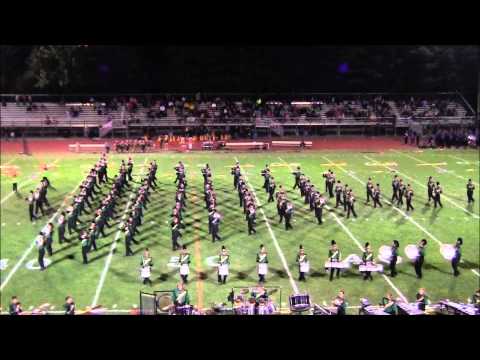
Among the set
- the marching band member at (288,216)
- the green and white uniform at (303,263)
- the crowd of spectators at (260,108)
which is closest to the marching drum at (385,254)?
the green and white uniform at (303,263)

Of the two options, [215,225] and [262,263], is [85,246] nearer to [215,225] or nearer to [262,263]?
[215,225]

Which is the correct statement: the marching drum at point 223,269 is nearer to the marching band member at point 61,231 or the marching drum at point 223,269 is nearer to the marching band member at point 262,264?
the marching band member at point 262,264

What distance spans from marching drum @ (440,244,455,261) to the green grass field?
0.64 ft

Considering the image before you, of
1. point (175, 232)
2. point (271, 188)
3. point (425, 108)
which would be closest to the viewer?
point (175, 232)

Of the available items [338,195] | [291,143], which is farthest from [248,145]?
[338,195]

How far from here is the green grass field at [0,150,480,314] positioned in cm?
1162

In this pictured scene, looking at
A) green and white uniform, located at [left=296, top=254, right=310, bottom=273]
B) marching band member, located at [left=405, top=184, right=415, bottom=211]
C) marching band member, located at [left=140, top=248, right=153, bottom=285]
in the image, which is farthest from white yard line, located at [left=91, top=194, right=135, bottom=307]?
marching band member, located at [left=405, top=184, right=415, bottom=211]

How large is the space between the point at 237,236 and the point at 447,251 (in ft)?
15.8

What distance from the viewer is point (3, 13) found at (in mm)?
5477

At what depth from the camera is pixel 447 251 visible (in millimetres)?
13594

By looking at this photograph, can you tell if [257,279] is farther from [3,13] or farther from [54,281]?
[3,13]

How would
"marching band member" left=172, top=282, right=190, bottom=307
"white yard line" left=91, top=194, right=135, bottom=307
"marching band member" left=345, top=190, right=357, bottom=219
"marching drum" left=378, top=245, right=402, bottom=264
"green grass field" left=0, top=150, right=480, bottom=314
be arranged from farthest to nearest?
"marching band member" left=345, top=190, right=357, bottom=219 < "marching drum" left=378, top=245, right=402, bottom=264 < "green grass field" left=0, top=150, right=480, bottom=314 < "white yard line" left=91, top=194, right=135, bottom=307 < "marching band member" left=172, top=282, right=190, bottom=307

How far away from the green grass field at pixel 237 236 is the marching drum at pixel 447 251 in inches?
7.7

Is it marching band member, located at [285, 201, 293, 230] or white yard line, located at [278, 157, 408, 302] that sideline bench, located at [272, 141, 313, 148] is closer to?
white yard line, located at [278, 157, 408, 302]
